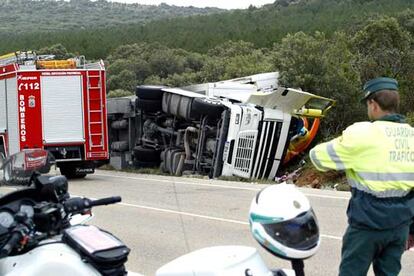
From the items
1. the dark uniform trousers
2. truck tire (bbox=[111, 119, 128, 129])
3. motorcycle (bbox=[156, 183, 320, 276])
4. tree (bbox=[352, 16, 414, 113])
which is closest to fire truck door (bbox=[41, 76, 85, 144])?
truck tire (bbox=[111, 119, 128, 129])

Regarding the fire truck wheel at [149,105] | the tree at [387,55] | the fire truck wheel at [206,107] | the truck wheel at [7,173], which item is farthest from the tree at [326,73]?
the truck wheel at [7,173]

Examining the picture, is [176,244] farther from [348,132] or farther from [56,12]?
[56,12]

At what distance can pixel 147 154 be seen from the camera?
20.1 meters

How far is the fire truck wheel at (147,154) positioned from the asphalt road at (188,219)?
342 centimetres

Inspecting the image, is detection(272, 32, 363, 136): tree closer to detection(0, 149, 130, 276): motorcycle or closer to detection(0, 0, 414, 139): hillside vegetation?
detection(0, 0, 414, 139): hillside vegetation

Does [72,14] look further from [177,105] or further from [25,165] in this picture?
[25,165]

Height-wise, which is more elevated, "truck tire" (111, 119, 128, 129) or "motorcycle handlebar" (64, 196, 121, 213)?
"motorcycle handlebar" (64, 196, 121, 213)

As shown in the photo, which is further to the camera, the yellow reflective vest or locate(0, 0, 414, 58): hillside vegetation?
locate(0, 0, 414, 58): hillside vegetation

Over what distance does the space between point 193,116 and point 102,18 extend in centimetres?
10691

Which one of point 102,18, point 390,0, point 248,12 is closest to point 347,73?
point 390,0

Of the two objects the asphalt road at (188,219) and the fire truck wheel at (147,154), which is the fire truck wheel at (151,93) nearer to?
the fire truck wheel at (147,154)

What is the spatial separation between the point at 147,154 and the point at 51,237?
1685 cm

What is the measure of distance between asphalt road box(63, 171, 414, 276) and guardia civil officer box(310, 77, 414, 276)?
3115mm

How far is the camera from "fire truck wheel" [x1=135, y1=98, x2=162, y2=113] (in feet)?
64.1
